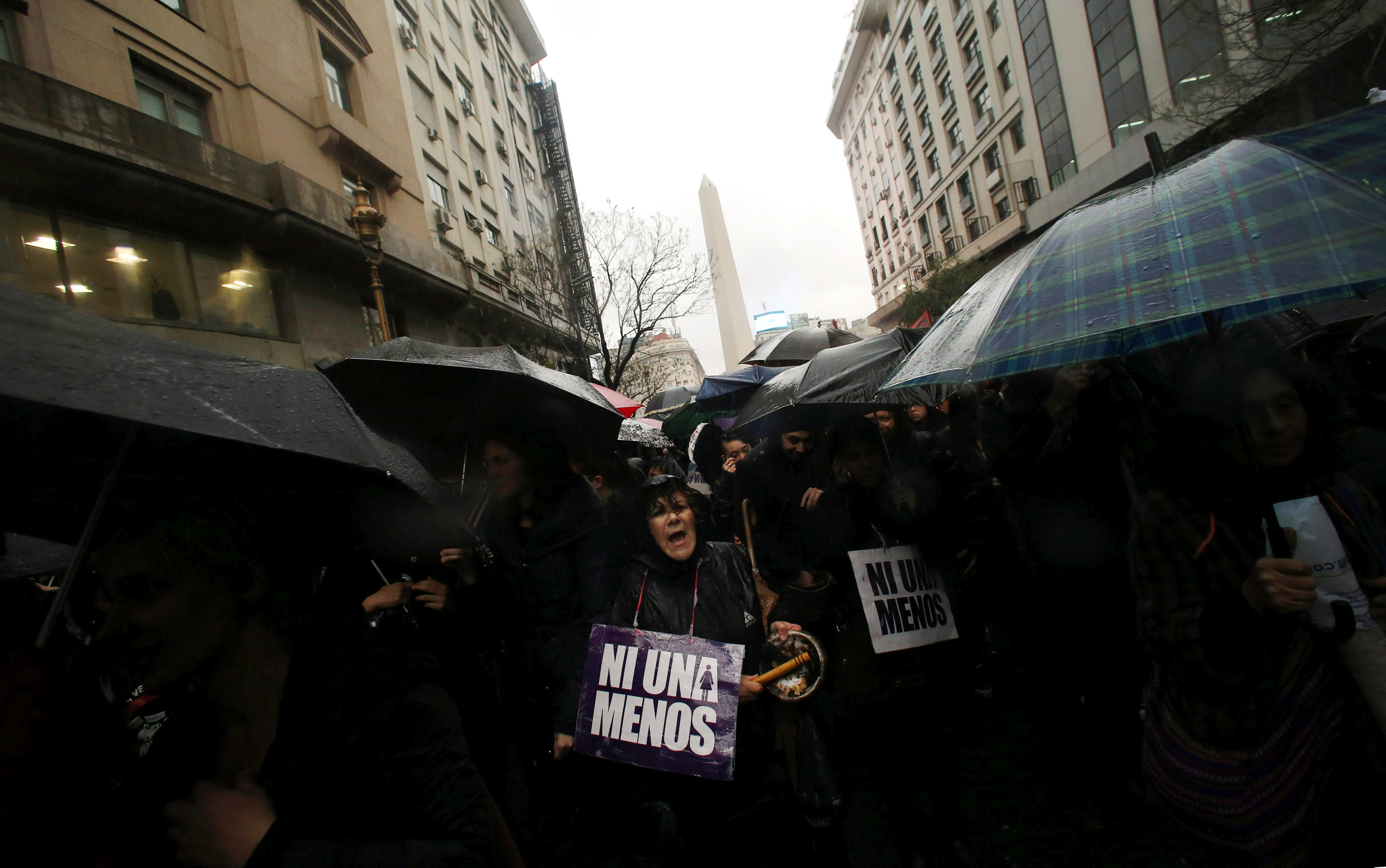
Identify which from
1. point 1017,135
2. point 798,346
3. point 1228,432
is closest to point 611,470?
point 798,346

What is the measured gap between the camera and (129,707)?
2.30 metres

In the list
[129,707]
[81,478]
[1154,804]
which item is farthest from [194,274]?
[1154,804]

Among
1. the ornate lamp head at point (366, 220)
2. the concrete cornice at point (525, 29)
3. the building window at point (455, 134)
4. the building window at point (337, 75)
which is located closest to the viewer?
the ornate lamp head at point (366, 220)

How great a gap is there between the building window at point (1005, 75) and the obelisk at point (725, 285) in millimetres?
34855

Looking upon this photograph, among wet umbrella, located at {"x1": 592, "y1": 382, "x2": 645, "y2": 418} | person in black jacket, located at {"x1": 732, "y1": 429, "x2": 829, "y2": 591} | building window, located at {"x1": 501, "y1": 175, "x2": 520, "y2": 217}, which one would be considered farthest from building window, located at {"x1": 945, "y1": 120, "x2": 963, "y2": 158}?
person in black jacket, located at {"x1": 732, "y1": 429, "x2": 829, "y2": 591}

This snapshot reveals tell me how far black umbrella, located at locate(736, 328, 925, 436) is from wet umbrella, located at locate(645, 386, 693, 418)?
645 centimetres

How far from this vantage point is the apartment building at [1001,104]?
49.3 ft

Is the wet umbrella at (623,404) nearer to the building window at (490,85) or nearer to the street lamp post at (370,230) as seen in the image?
the street lamp post at (370,230)

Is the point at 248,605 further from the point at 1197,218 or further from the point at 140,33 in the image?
the point at 140,33

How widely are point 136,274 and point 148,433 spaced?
1074cm

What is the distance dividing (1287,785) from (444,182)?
22097 mm

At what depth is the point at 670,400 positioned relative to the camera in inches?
432

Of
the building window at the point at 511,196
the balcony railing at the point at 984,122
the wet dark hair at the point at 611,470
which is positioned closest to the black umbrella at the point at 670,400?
the wet dark hair at the point at 611,470

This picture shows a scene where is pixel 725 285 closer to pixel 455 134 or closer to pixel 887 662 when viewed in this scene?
pixel 455 134
